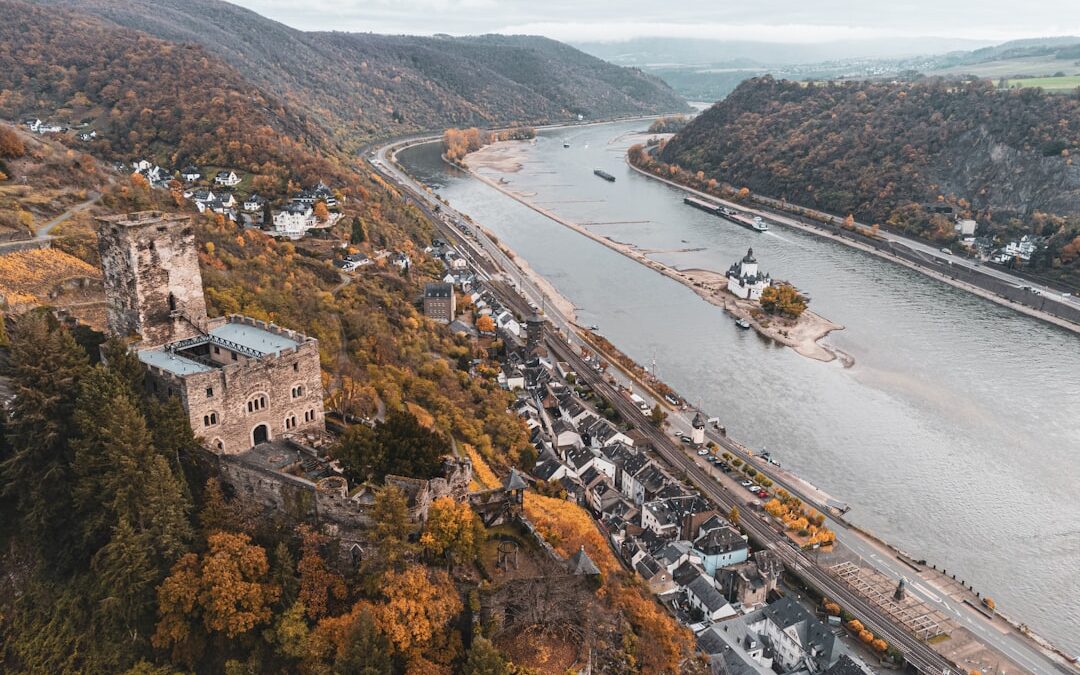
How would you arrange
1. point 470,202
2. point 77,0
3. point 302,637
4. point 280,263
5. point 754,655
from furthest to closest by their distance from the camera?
point 77,0 → point 470,202 → point 280,263 → point 754,655 → point 302,637

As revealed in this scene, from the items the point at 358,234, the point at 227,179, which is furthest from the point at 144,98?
the point at 358,234

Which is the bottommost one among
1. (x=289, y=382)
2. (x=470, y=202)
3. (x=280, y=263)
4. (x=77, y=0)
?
(x=470, y=202)

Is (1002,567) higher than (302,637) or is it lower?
lower

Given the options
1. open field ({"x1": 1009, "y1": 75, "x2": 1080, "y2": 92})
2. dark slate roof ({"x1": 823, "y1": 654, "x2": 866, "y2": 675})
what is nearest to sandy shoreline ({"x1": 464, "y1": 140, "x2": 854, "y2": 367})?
dark slate roof ({"x1": 823, "y1": 654, "x2": 866, "y2": 675})

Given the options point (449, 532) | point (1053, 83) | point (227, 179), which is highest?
point (1053, 83)

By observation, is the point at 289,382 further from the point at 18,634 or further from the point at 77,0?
the point at 77,0

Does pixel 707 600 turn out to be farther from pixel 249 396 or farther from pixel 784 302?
pixel 784 302

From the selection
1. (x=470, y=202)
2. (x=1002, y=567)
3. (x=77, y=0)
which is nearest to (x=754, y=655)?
(x=1002, y=567)
